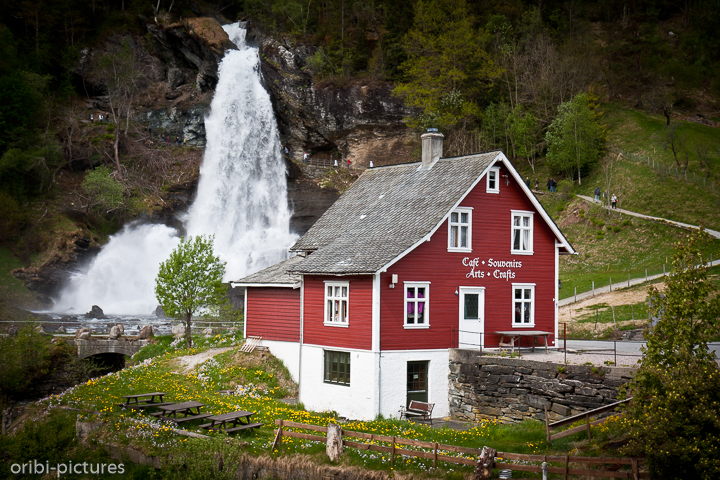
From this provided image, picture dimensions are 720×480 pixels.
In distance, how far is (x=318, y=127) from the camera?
7125 cm

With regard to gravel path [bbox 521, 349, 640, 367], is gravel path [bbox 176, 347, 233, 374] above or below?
below

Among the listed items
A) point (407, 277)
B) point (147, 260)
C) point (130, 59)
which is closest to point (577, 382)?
point (407, 277)

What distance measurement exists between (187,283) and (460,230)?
16.2 m

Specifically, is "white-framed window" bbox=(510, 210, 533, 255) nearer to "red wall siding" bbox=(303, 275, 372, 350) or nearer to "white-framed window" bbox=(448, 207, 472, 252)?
"white-framed window" bbox=(448, 207, 472, 252)

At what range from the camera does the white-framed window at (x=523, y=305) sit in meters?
28.0

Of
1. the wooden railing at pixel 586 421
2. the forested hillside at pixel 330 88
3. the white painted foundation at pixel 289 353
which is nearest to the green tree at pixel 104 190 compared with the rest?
the forested hillside at pixel 330 88

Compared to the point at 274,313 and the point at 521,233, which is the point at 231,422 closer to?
the point at 274,313

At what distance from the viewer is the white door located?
2633 centimetres

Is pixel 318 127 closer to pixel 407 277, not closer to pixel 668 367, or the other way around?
pixel 407 277

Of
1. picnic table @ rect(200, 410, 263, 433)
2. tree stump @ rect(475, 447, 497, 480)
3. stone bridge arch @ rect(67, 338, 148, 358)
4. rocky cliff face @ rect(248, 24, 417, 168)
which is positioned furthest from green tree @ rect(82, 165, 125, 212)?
tree stump @ rect(475, 447, 497, 480)

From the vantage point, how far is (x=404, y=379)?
24.6 meters

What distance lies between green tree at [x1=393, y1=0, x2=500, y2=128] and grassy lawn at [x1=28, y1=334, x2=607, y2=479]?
41906 millimetres

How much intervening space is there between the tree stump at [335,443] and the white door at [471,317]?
8828 mm

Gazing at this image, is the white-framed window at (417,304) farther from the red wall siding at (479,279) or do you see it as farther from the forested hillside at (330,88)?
the forested hillside at (330,88)
